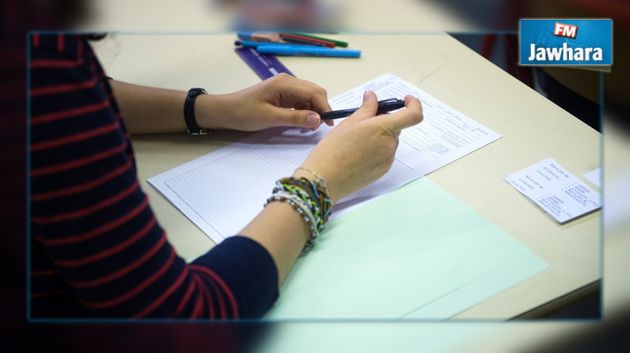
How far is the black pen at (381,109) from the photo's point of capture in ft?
2.54

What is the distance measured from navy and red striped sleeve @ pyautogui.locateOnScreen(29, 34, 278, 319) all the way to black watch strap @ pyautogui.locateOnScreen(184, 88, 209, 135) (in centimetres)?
25

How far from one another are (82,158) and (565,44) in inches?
16.6

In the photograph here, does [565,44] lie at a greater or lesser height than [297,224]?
greater

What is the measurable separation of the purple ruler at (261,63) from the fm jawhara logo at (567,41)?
14.0 inches

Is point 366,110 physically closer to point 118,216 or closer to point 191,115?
point 191,115

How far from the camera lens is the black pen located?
30.5 inches

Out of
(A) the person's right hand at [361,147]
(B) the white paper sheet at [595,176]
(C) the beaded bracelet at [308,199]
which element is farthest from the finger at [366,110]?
(B) the white paper sheet at [595,176]

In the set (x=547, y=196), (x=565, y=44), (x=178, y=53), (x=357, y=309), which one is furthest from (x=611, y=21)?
(x=178, y=53)

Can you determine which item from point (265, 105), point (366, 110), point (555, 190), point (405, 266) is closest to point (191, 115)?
point (265, 105)

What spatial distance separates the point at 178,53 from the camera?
2.49 ft

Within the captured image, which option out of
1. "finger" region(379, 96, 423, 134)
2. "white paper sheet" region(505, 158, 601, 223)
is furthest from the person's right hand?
"white paper sheet" region(505, 158, 601, 223)

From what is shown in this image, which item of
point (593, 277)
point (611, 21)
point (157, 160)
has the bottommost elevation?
point (593, 277)

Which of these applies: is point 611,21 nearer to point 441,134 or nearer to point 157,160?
point 441,134

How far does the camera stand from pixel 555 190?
75 cm
